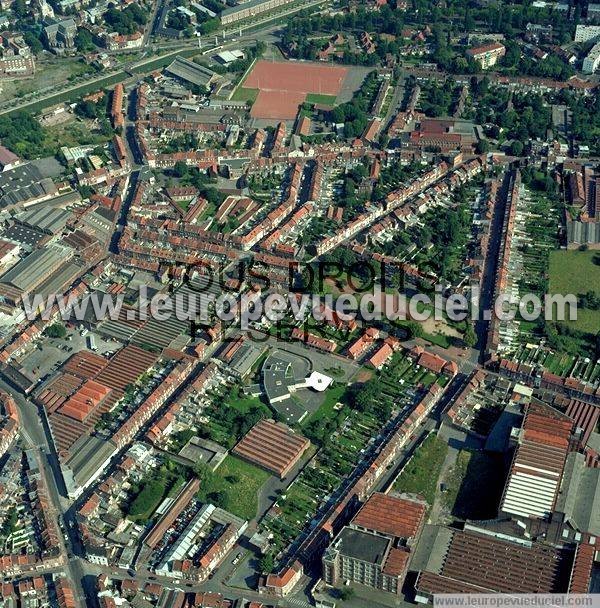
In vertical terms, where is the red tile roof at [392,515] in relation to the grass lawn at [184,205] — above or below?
below

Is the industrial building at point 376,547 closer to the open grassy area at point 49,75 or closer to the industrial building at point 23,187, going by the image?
the industrial building at point 23,187

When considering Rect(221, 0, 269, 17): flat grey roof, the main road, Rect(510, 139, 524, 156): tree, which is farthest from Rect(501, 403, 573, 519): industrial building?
Rect(221, 0, 269, 17): flat grey roof

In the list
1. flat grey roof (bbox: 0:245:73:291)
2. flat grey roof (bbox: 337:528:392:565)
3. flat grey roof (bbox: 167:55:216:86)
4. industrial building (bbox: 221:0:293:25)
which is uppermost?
industrial building (bbox: 221:0:293:25)

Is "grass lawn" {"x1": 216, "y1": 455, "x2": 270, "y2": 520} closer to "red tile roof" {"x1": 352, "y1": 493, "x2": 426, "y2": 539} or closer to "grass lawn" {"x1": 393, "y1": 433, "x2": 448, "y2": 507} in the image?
"red tile roof" {"x1": 352, "y1": 493, "x2": 426, "y2": 539}

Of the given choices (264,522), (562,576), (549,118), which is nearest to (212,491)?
Result: (264,522)

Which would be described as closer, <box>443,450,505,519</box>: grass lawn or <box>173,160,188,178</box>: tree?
<box>443,450,505,519</box>: grass lawn

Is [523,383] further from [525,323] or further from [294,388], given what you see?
[294,388]

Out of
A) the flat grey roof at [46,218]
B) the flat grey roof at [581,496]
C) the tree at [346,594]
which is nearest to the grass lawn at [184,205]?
the flat grey roof at [46,218]
